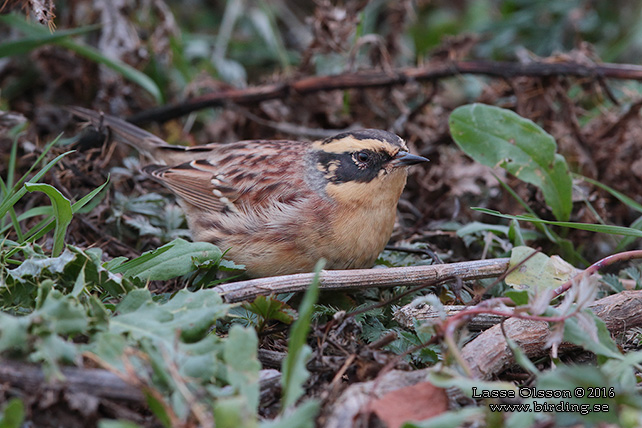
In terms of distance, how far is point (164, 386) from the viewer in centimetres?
274

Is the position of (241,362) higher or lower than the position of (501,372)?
higher

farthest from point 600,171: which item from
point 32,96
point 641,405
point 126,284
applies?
point 32,96

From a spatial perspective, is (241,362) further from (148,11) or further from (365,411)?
(148,11)

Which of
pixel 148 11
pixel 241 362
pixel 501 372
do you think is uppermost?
pixel 148 11

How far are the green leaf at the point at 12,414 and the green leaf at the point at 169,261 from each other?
149 cm

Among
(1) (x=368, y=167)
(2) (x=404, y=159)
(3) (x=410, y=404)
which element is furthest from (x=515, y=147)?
(3) (x=410, y=404)

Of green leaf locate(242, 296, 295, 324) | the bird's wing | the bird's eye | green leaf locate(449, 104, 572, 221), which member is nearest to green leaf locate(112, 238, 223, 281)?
green leaf locate(242, 296, 295, 324)

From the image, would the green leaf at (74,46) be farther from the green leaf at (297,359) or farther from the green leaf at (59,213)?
the green leaf at (297,359)

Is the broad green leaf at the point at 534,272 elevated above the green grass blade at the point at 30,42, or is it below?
below

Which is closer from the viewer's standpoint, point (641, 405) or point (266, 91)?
point (641, 405)

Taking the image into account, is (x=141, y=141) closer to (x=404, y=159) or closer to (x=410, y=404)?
(x=404, y=159)

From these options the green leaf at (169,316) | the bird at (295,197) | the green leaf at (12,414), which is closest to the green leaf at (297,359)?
the green leaf at (169,316)

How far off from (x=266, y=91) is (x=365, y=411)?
429cm

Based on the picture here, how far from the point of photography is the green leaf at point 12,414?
238 cm
